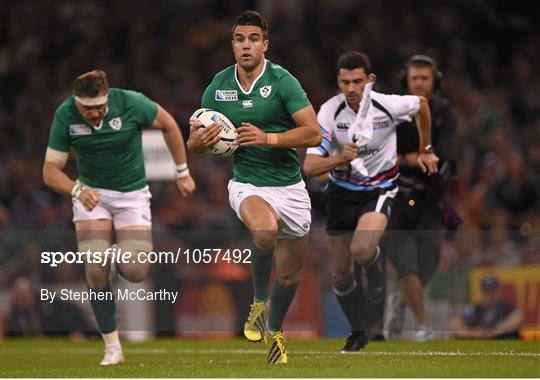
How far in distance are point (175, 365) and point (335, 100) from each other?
311 centimetres

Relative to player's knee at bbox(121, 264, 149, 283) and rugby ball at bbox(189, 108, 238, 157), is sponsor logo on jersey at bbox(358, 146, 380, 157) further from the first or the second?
player's knee at bbox(121, 264, 149, 283)

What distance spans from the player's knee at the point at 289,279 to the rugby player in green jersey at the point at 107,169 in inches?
69.2

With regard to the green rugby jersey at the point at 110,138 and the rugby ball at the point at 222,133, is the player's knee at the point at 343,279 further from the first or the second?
the rugby ball at the point at 222,133

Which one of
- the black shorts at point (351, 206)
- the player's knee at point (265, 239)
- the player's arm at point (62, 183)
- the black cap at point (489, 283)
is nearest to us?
the player's knee at point (265, 239)

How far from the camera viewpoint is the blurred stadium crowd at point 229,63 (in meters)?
19.2

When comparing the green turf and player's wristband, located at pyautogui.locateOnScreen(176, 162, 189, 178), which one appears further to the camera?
player's wristband, located at pyautogui.locateOnScreen(176, 162, 189, 178)

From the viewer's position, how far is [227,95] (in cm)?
1152

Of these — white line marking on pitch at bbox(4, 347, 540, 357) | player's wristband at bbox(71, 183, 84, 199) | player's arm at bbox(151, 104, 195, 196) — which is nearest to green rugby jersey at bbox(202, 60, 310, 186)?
player's arm at bbox(151, 104, 195, 196)

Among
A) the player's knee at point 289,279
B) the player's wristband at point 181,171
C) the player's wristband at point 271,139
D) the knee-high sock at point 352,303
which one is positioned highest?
the player's wristband at point 271,139

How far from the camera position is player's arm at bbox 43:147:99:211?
12.1m

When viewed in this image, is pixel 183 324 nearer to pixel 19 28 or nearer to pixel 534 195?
pixel 534 195

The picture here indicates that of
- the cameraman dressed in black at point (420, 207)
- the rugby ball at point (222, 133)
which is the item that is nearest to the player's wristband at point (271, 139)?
the rugby ball at point (222, 133)

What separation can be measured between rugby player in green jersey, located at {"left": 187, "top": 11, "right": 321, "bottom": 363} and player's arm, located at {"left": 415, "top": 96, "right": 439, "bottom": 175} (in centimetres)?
201

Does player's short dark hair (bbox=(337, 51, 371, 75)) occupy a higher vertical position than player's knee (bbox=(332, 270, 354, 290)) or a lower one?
higher
